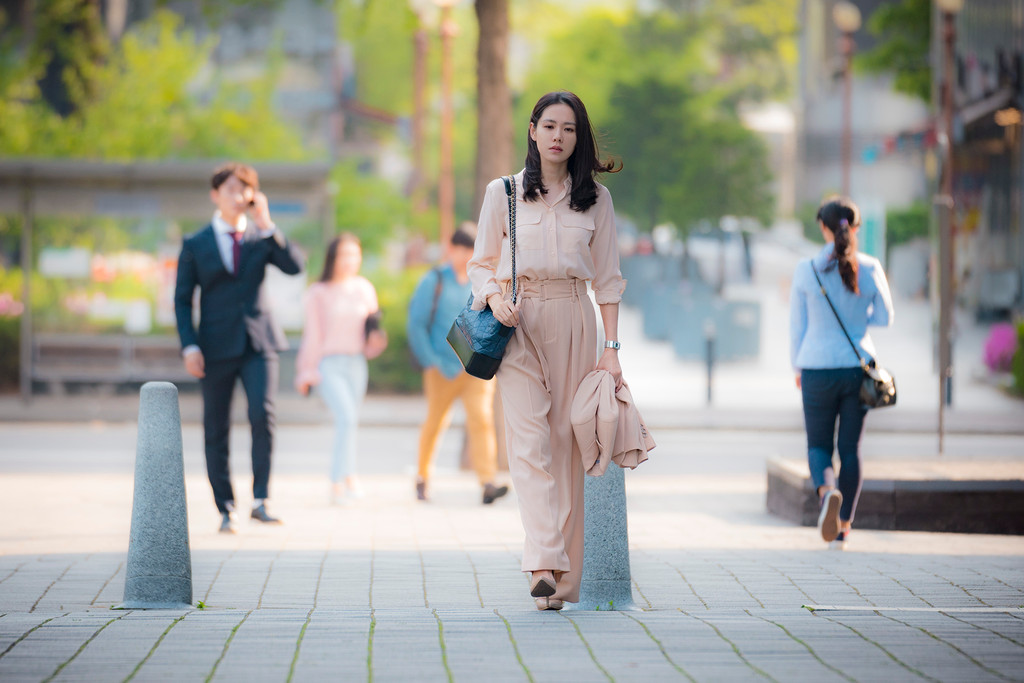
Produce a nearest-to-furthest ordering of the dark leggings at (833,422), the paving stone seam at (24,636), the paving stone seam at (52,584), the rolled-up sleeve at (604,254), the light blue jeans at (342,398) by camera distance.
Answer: the paving stone seam at (24,636) → the rolled-up sleeve at (604,254) → the paving stone seam at (52,584) → the dark leggings at (833,422) → the light blue jeans at (342,398)

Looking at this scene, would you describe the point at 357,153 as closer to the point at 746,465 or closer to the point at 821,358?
the point at 746,465

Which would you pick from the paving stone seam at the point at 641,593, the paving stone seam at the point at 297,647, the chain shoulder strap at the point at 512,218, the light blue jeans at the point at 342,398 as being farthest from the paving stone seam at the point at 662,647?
the light blue jeans at the point at 342,398

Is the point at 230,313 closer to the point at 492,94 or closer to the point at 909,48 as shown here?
the point at 492,94

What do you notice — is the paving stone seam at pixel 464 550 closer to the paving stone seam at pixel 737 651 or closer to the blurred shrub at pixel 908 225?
the paving stone seam at pixel 737 651

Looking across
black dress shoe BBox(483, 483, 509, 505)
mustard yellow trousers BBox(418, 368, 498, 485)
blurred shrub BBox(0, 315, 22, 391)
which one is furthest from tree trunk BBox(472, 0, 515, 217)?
blurred shrub BBox(0, 315, 22, 391)

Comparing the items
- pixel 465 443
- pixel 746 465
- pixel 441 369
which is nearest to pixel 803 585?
pixel 441 369

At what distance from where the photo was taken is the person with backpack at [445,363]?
9273mm

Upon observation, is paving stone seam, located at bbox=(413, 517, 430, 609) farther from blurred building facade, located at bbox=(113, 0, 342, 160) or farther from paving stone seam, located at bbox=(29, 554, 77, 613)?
blurred building facade, located at bbox=(113, 0, 342, 160)

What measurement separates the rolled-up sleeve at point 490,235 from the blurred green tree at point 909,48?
2917 cm

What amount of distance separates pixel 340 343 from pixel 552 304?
14.9 ft

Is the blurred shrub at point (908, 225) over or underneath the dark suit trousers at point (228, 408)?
over

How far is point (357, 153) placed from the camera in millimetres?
68312

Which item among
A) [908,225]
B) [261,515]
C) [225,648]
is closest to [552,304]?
[225,648]

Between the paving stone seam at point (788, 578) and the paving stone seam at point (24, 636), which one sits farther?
the paving stone seam at point (788, 578)
